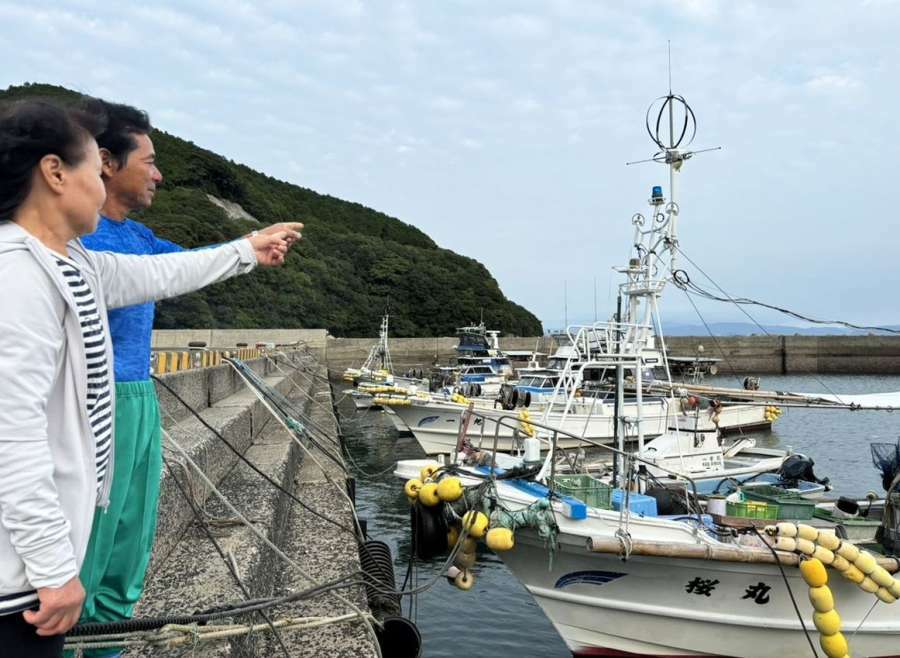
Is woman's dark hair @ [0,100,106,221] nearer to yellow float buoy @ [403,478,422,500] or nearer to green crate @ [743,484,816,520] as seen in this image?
yellow float buoy @ [403,478,422,500]

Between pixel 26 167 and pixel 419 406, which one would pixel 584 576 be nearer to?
pixel 26 167

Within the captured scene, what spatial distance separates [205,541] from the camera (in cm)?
453

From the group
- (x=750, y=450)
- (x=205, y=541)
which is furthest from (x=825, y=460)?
(x=205, y=541)

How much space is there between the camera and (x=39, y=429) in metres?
1.55

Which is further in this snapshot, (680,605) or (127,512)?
(680,605)

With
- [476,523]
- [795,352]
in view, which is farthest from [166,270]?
[795,352]

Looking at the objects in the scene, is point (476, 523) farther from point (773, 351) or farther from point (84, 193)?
point (773, 351)

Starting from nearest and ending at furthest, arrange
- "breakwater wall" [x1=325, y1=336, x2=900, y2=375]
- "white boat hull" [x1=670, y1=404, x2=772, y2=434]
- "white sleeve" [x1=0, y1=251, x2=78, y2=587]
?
"white sleeve" [x1=0, y1=251, x2=78, y2=587] → "white boat hull" [x1=670, y1=404, x2=772, y2=434] → "breakwater wall" [x1=325, y1=336, x2=900, y2=375]

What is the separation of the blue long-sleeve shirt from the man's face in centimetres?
11

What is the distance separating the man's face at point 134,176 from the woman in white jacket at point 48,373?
14.6 inches

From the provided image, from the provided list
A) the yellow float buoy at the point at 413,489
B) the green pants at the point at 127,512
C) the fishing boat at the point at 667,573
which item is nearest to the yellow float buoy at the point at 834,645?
the fishing boat at the point at 667,573

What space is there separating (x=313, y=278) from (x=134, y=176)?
6024cm

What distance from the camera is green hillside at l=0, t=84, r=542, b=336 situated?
167 ft

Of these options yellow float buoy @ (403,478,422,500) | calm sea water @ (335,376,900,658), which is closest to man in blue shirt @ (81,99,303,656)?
yellow float buoy @ (403,478,422,500)
